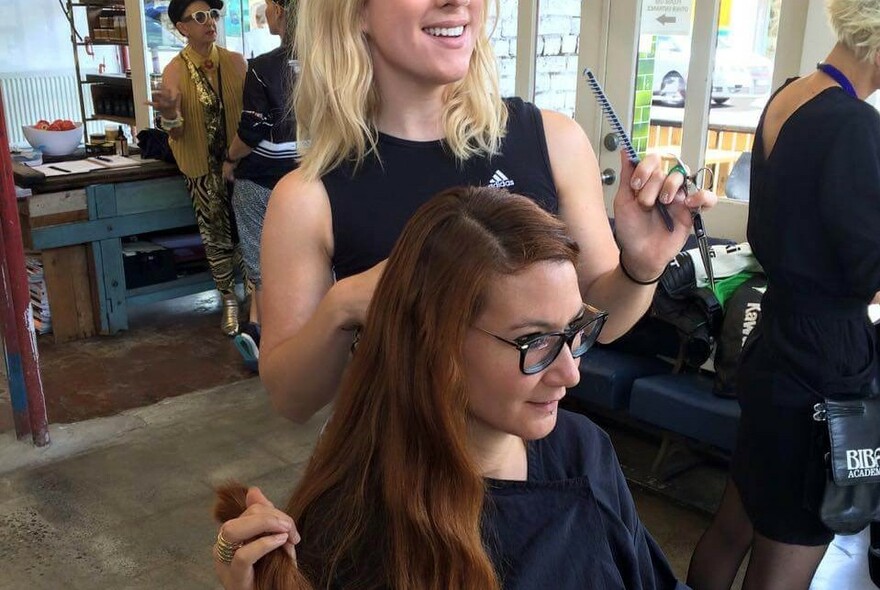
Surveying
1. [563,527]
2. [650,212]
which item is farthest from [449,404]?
[650,212]

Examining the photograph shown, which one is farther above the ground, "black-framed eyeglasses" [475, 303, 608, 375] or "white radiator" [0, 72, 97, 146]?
"black-framed eyeglasses" [475, 303, 608, 375]

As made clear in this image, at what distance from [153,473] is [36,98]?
645 centimetres

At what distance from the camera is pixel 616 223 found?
112 centimetres

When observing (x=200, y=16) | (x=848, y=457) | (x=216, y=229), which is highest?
(x=200, y=16)

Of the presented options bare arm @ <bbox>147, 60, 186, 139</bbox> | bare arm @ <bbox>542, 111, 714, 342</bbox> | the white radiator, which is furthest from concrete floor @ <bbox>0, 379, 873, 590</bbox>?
the white radiator

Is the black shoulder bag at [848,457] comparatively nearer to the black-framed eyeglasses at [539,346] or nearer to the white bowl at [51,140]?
the black-framed eyeglasses at [539,346]

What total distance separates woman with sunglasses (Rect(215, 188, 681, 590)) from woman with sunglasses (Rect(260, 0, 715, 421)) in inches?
6.1

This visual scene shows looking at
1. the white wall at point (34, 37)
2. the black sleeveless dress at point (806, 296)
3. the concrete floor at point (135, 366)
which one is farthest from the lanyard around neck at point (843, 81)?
the white wall at point (34, 37)

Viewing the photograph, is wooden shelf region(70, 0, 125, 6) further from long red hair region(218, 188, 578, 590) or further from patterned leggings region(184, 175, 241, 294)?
long red hair region(218, 188, 578, 590)

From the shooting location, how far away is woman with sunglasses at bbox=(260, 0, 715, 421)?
3.88 ft

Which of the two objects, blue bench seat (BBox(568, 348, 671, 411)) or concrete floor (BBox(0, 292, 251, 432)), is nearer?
blue bench seat (BBox(568, 348, 671, 411))

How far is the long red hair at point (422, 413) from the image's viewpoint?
0.98 m

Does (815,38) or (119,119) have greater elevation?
(815,38)

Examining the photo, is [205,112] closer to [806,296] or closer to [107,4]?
[107,4]
